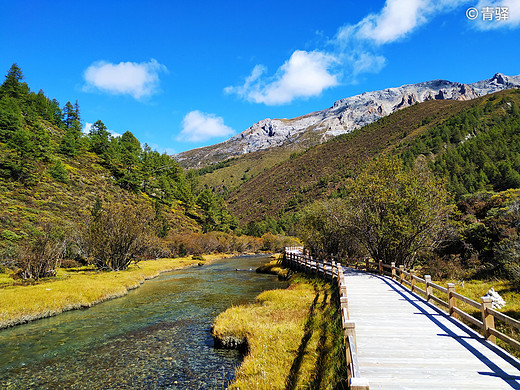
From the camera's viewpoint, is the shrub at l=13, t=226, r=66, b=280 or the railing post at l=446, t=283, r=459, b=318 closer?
the railing post at l=446, t=283, r=459, b=318

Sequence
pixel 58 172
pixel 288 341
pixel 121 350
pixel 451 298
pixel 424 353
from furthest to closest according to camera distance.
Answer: pixel 58 172 < pixel 121 350 < pixel 288 341 < pixel 451 298 < pixel 424 353

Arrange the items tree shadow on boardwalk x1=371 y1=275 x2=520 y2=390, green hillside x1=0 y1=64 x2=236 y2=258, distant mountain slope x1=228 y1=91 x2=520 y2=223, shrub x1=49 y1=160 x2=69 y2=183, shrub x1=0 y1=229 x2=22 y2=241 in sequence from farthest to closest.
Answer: distant mountain slope x1=228 y1=91 x2=520 y2=223, shrub x1=49 y1=160 x2=69 y2=183, green hillside x1=0 y1=64 x2=236 y2=258, shrub x1=0 y1=229 x2=22 y2=241, tree shadow on boardwalk x1=371 y1=275 x2=520 y2=390

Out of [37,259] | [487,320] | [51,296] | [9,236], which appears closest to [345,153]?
[9,236]

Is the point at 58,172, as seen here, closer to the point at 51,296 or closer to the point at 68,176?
the point at 68,176

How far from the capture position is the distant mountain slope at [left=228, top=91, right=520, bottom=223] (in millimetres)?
128500

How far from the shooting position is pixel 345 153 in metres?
162

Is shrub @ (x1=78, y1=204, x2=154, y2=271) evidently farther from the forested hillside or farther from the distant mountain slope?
the distant mountain slope

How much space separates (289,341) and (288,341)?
0.05m

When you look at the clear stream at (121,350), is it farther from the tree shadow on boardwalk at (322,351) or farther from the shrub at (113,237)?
the shrub at (113,237)

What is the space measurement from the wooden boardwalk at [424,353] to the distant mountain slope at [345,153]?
114 meters

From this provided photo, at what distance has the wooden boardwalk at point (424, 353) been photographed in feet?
19.6

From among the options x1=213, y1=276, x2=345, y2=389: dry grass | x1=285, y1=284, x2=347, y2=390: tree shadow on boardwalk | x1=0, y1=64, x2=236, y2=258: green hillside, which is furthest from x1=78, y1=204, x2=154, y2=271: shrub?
x1=285, y1=284, x2=347, y2=390: tree shadow on boardwalk

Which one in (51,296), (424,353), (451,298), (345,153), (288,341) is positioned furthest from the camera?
(345,153)

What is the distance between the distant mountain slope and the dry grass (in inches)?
4271
